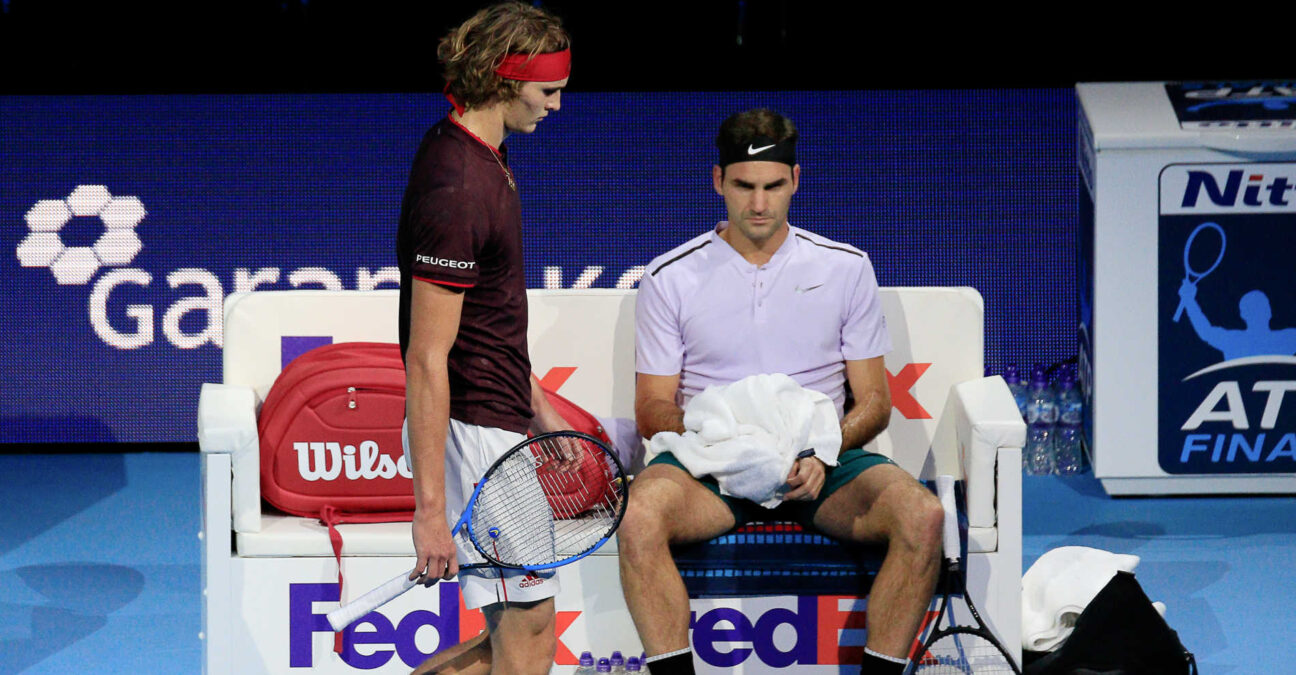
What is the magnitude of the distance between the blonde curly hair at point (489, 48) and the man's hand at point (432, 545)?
2.52 feet

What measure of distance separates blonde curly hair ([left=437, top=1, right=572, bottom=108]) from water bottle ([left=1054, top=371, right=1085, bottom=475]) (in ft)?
12.6

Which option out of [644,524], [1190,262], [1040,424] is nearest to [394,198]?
[1040,424]

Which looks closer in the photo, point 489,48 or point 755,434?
point 489,48

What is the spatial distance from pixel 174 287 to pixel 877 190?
2823 millimetres

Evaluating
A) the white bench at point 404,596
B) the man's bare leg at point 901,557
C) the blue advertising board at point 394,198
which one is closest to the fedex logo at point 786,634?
the white bench at point 404,596

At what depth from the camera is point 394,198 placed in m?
6.58

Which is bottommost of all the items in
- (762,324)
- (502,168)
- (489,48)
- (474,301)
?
(762,324)

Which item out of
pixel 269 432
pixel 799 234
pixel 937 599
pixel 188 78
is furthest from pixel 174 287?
pixel 937 599

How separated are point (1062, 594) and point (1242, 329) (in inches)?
85.8

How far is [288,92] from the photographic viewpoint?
21.6 ft

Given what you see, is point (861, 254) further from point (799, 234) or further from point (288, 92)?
point (288, 92)

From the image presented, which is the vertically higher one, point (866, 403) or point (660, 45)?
point (660, 45)

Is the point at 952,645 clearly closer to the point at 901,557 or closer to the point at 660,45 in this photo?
the point at 901,557

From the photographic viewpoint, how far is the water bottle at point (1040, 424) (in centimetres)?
643
